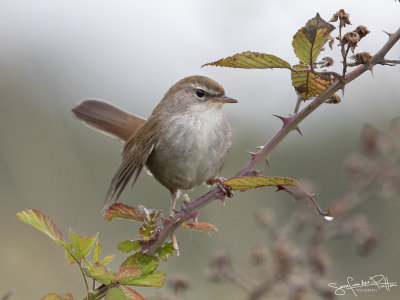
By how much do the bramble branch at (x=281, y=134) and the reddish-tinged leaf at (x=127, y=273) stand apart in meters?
0.17

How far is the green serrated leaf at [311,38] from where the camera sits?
1.56m

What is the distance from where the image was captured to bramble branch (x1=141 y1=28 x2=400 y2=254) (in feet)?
4.67

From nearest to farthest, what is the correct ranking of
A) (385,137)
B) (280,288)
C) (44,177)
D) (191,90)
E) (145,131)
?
(280,288), (385,137), (145,131), (191,90), (44,177)

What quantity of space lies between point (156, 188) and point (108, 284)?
5652 mm

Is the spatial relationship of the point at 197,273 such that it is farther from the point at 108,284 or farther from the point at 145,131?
the point at 108,284

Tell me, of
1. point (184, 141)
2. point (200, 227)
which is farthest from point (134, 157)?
point (200, 227)

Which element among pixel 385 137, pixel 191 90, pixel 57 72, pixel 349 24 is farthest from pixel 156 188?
pixel 349 24

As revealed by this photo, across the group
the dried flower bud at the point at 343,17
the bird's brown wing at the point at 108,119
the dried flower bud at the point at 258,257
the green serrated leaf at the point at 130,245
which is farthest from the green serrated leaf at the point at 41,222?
the bird's brown wing at the point at 108,119

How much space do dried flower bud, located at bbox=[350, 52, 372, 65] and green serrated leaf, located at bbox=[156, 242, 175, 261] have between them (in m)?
0.72

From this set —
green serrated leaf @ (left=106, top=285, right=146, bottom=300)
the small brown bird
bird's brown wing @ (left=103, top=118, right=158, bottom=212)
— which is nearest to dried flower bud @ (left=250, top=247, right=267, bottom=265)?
bird's brown wing @ (left=103, top=118, right=158, bottom=212)

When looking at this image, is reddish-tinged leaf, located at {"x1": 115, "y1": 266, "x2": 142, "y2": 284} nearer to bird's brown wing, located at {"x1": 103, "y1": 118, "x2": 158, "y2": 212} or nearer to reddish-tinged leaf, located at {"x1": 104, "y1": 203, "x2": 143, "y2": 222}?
reddish-tinged leaf, located at {"x1": 104, "y1": 203, "x2": 143, "y2": 222}

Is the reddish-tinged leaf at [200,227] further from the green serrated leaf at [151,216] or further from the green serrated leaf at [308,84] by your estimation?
the green serrated leaf at [308,84]

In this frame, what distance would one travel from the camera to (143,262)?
1.53 metres

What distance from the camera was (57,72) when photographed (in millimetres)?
6688
